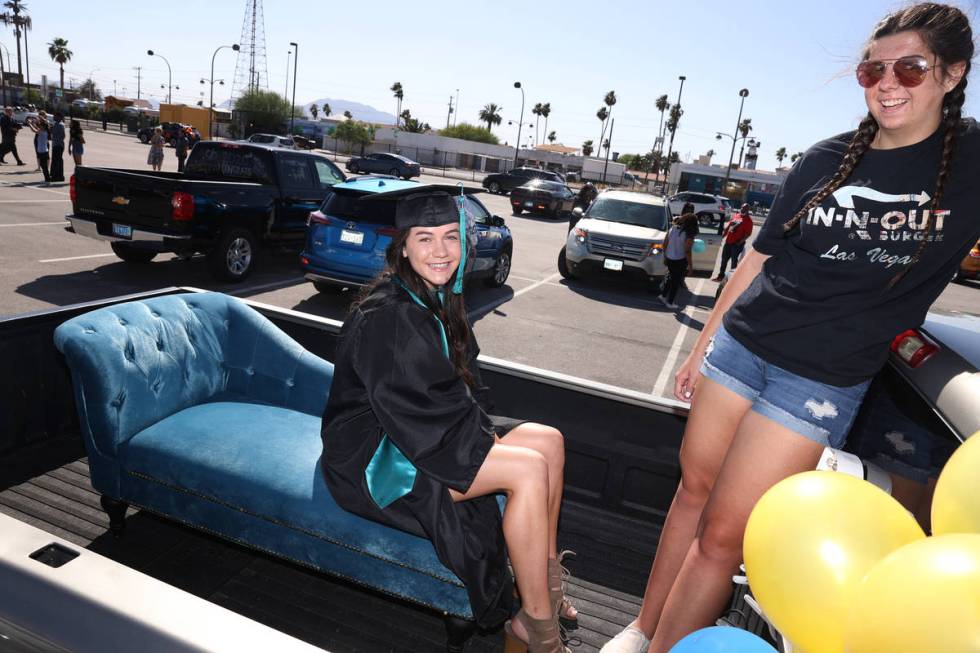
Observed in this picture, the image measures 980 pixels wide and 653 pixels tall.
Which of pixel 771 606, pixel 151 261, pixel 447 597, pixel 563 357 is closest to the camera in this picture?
pixel 771 606

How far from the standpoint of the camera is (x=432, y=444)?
2252mm

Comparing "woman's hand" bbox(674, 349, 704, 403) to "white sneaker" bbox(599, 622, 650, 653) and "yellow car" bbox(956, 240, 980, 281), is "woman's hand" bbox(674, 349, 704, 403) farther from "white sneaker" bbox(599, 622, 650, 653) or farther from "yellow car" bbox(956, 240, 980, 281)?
"yellow car" bbox(956, 240, 980, 281)

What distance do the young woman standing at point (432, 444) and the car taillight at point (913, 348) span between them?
1208mm

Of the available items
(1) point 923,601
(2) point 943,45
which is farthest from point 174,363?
(2) point 943,45

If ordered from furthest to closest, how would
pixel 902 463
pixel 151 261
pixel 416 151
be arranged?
1. pixel 416 151
2. pixel 151 261
3. pixel 902 463

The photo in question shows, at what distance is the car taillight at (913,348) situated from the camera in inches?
73.5

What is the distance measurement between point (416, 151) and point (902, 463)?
6706cm

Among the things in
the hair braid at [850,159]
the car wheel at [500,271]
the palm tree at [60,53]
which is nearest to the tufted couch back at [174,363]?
the hair braid at [850,159]

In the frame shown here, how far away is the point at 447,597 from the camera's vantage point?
2.36m

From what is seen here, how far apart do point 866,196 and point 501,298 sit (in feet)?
28.5

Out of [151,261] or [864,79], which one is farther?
[151,261]

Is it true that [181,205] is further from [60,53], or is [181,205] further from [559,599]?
[60,53]

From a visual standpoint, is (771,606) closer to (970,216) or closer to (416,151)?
→ (970,216)

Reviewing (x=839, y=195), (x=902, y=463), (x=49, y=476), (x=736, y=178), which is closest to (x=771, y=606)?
(x=902, y=463)
